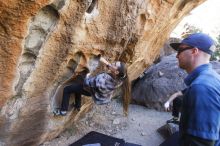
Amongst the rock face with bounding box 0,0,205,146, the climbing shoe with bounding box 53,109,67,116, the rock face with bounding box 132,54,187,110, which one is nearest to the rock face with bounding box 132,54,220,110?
the rock face with bounding box 132,54,187,110

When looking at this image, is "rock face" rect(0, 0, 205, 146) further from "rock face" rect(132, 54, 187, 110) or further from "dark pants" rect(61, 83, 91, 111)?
"rock face" rect(132, 54, 187, 110)

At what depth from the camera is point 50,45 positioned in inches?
177

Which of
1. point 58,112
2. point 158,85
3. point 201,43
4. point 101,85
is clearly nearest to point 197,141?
point 201,43

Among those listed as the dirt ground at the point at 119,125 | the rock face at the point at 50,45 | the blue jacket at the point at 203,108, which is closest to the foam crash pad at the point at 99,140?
the dirt ground at the point at 119,125

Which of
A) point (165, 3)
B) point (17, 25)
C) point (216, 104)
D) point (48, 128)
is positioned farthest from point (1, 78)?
point (165, 3)

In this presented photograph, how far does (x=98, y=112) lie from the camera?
802cm

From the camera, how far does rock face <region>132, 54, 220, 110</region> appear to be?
344 inches

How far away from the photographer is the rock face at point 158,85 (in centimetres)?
874

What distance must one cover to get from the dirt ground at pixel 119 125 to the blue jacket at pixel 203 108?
4.08 metres

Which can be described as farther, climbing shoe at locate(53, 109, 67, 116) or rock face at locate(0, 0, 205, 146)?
climbing shoe at locate(53, 109, 67, 116)

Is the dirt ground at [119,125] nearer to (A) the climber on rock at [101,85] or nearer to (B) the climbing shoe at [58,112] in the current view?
(B) the climbing shoe at [58,112]

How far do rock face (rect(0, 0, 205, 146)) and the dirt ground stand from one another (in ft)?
1.81

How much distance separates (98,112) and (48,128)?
229 cm

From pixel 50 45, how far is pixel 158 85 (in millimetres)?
4948
